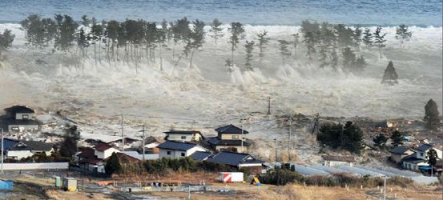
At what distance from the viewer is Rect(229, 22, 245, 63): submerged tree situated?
21.2 meters

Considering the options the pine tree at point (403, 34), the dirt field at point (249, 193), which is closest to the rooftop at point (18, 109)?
the dirt field at point (249, 193)

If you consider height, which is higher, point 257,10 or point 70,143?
point 257,10

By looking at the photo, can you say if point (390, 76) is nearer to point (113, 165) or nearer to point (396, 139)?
point (396, 139)

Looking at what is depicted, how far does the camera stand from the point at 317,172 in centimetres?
1493

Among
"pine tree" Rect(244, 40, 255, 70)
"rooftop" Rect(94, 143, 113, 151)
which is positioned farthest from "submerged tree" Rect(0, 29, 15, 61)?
"rooftop" Rect(94, 143, 113, 151)

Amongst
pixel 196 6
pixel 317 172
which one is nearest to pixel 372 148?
pixel 317 172

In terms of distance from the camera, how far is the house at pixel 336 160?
628 inches

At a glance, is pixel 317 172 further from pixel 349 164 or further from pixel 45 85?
pixel 45 85

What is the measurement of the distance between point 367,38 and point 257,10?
2.07 meters

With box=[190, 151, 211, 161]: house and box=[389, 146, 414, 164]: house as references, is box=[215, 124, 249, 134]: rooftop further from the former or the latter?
box=[389, 146, 414, 164]: house

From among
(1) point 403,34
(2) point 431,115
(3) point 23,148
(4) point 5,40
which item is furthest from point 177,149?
(1) point 403,34

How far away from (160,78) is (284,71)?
2236mm

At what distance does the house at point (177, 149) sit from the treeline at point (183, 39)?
4107 millimetres

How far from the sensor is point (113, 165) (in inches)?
572
